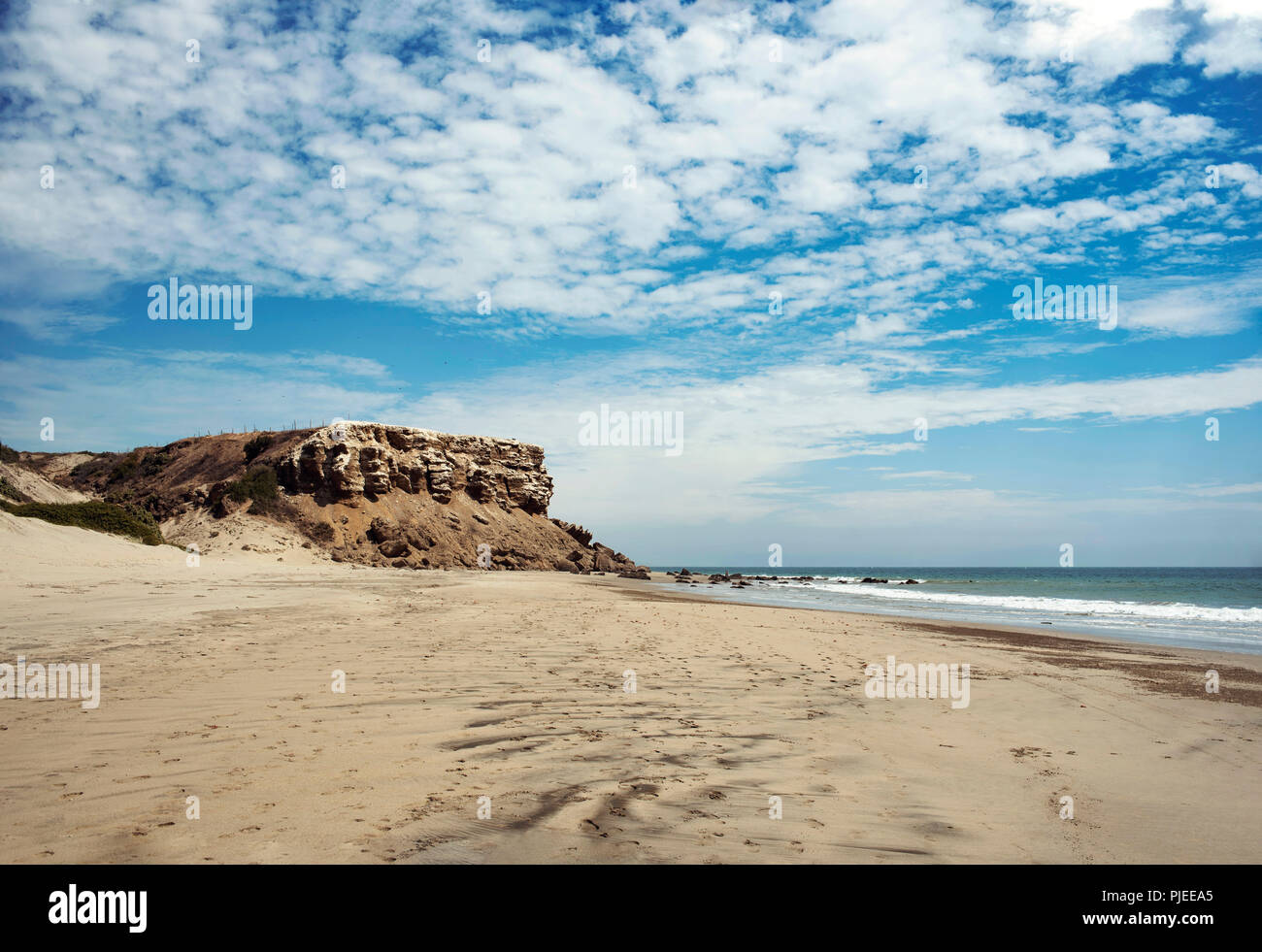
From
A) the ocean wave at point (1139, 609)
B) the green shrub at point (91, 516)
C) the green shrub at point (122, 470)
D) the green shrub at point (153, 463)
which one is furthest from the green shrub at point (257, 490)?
the ocean wave at point (1139, 609)

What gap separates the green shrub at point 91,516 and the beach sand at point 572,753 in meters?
13.7

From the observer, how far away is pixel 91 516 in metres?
24.0

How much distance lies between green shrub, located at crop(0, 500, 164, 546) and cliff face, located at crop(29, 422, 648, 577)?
591cm

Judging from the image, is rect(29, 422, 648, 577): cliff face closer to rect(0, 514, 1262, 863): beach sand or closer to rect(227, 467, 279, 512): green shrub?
rect(227, 467, 279, 512): green shrub

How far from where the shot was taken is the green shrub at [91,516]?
72.1 ft

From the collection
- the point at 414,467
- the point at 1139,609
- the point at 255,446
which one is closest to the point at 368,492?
the point at 414,467

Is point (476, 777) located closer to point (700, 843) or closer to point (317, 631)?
point (700, 843)

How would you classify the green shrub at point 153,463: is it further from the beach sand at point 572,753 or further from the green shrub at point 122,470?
the beach sand at point 572,753

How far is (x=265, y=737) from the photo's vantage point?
536 cm

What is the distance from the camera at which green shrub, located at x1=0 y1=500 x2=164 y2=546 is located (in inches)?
866

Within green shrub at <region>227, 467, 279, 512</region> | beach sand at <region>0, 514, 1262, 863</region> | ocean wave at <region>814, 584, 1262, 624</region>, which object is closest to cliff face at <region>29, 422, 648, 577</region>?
green shrub at <region>227, 467, 279, 512</region>

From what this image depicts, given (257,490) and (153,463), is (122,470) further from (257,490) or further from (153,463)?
(257,490)

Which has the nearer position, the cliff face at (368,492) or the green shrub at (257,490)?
the green shrub at (257,490)
